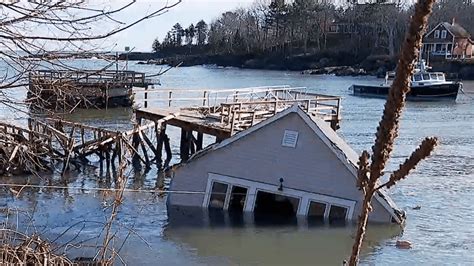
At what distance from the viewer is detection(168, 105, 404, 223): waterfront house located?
17.6 metres

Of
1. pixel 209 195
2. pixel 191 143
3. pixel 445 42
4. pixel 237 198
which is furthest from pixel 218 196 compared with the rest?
pixel 445 42

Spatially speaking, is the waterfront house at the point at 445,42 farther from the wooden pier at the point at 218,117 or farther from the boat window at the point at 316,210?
the boat window at the point at 316,210

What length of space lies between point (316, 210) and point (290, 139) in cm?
200

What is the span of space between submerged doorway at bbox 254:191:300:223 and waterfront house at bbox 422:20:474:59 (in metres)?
79.3

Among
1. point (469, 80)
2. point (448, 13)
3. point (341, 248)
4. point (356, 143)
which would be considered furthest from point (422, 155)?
point (448, 13)

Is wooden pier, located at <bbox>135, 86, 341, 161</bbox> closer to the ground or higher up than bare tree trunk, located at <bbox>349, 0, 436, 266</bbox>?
closer to the ground

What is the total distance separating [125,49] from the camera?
539 cm

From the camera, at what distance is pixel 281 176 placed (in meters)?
18.2

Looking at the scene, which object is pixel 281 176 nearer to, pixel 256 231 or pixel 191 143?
pixel 256 231

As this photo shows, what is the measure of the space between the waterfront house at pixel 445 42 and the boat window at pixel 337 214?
80.0 metres

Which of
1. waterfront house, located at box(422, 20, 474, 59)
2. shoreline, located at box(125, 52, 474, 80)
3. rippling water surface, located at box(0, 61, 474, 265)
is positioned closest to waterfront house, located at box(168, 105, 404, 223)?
rippling water surface, located at box(0, 61, 474, 265)

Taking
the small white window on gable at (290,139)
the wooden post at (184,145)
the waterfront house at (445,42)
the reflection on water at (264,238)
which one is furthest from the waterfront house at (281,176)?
the waterfront house at (445,42)

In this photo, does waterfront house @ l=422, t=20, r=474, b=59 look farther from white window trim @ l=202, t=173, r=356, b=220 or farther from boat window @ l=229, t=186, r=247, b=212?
white window trim @ l=202, t=173, r=356, b=220

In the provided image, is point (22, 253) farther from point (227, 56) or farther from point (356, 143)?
point (227, 56)
